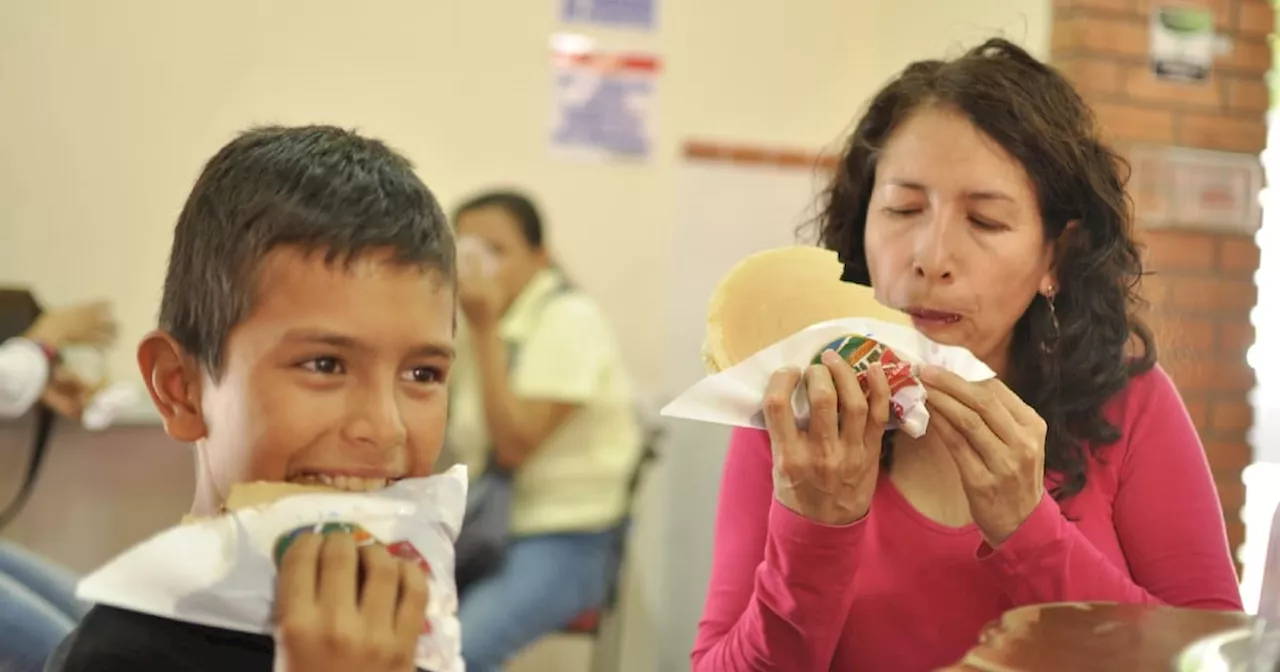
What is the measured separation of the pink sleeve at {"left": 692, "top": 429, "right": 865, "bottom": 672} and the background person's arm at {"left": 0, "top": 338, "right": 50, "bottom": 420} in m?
1.64

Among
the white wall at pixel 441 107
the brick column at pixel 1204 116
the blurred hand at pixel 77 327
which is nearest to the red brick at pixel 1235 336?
the brick column at pixel 1204 116

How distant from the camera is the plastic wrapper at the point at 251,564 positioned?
2.24ft

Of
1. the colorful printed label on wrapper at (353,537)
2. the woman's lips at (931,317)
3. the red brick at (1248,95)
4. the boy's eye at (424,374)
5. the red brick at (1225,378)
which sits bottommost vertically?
the red brick at (1225,378)

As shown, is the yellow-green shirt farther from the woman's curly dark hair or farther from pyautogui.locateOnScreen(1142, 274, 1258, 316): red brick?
the woman's curly dark hair

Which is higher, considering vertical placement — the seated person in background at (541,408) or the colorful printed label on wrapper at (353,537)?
the colorful printed label on wrapper at (353,537)

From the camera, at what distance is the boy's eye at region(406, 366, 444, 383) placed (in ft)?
2.73

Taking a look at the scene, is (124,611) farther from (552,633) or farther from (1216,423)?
(1216,423)

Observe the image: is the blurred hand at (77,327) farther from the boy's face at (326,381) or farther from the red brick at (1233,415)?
the red brick at (1233,415)

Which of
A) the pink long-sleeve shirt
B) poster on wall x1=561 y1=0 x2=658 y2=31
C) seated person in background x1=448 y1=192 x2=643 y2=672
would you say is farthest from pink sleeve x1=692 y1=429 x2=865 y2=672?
poster on wall x1=561 y1=0 x2=658 y2=31

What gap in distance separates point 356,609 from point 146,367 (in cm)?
32

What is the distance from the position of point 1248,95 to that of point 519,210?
4.96 feet

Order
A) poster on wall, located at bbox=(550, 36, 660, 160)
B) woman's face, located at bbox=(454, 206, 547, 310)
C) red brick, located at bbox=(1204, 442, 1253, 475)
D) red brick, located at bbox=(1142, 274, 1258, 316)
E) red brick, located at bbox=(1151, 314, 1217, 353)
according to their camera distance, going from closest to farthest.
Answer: red brick, located at bbox=(1151, 314, 1217, 353)
red brick, located at bbox=(1204, 442, 1253, 475)
red brick, located at bbox=(1142, 274, 1258, 316)
woman's face, located at bbox=(454, 206, 547, 310)
poster on wall, located at bbox=(550, 36, 660, 160)

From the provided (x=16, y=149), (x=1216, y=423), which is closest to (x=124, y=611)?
(x=1216, y=423)

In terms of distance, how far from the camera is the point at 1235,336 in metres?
2.22
